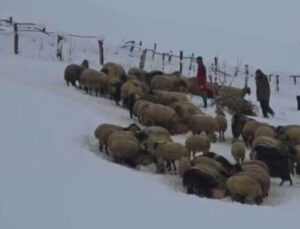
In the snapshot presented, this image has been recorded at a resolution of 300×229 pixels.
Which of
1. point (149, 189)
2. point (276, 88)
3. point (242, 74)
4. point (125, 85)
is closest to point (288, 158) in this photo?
point (149, 189)

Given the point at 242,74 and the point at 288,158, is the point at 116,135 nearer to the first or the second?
the point at 288,158

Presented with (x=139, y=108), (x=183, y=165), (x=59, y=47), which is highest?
(x=139, y=108)

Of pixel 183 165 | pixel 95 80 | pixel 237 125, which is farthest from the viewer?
pixel 95 80

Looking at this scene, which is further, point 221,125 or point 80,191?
point 221,125

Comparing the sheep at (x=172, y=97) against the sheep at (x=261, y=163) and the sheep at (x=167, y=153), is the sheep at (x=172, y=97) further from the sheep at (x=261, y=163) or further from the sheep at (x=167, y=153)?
the sheep at (x=261, y=163)

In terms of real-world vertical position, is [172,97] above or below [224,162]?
above

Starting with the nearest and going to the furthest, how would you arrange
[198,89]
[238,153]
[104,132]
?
[104,132] < [238,153] < [198,89]

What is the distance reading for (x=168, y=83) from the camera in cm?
1930

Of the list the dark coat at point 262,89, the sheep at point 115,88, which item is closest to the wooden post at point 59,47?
the sheep at point 115,88

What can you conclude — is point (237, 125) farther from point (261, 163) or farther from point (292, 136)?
point (261, 163)

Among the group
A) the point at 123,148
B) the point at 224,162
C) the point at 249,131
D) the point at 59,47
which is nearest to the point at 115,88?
the point at 249,131

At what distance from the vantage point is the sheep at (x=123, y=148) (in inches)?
464

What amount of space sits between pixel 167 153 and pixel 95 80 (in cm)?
671

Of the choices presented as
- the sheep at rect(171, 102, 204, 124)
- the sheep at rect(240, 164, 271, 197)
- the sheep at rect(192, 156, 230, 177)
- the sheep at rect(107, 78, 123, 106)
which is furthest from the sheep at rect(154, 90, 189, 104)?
the sheep at rect(240, 164, 271, 197)
